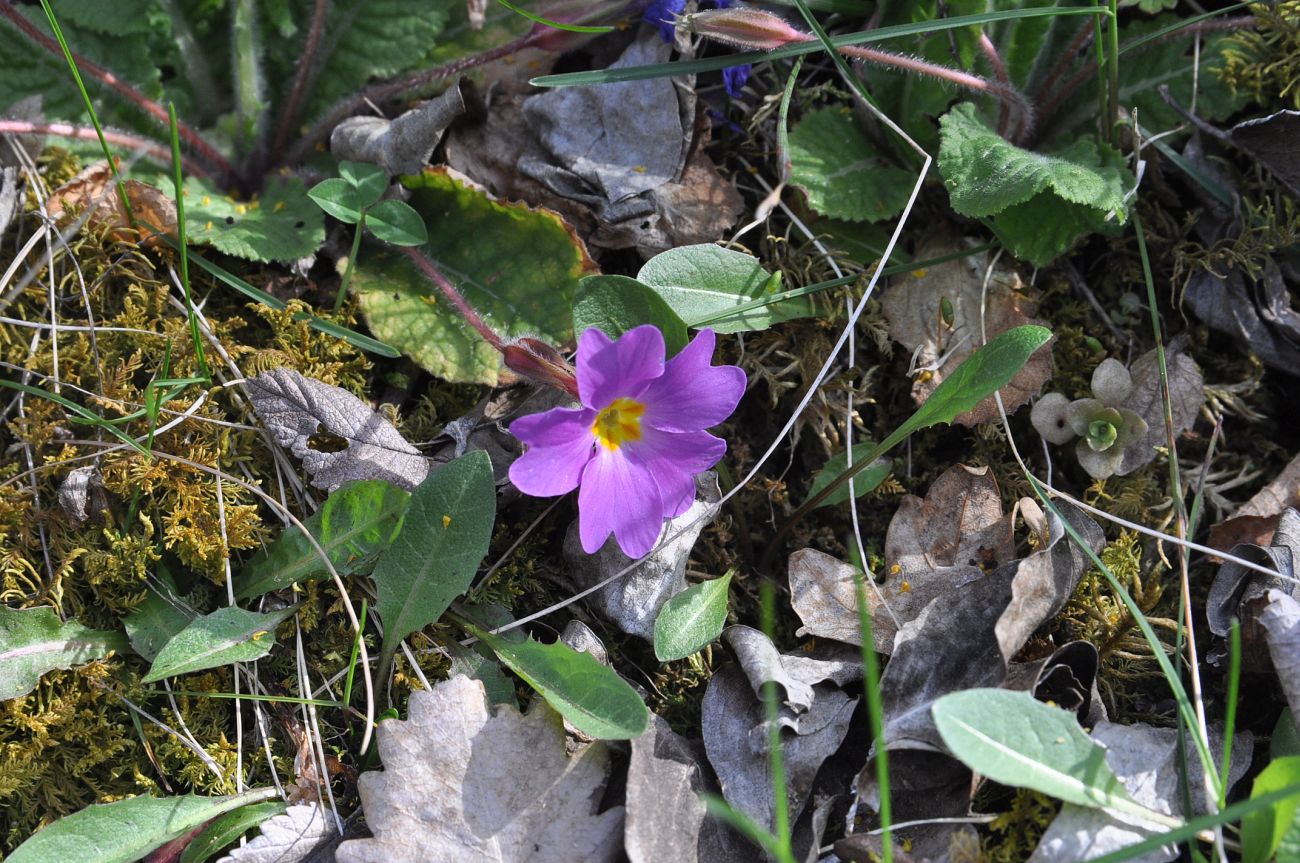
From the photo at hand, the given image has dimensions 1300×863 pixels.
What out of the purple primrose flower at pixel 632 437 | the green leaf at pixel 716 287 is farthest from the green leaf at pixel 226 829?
the green leaf at pixel 716 287

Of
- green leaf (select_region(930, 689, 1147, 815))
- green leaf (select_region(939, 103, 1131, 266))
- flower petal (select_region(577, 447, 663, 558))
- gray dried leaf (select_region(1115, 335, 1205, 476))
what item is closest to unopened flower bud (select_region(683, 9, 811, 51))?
green leaf (select_region(939, 103, 1131, 266))

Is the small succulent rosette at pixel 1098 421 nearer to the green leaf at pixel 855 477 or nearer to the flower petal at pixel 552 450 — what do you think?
the green leaf at pixel 855 477

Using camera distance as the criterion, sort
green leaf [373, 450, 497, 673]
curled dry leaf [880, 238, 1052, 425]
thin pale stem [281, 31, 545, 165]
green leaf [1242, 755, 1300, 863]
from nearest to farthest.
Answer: green leaf [1242, 755, 1300, 863], green leaf [373, 450, 497, 673], curled dry leaf [880, 238, 1052, 425], thin pale stem [281, 31, 545, 165]

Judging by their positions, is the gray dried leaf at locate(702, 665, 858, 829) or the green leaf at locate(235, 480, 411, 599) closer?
the gray dried leaf at locate(702, 665, 858, 829)

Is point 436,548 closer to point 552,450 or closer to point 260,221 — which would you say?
point 552,450

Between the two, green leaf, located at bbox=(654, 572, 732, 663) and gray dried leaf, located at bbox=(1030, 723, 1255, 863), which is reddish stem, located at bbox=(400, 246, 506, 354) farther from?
gray dried leaf, located at bbox=(1030, 723, 1255, 863)

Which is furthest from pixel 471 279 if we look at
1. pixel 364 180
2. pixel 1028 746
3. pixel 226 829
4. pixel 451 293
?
pixel 1028 746

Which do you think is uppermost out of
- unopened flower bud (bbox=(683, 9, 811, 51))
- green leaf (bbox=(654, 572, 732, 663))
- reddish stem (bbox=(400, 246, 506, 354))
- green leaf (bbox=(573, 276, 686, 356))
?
unopened flower bud (bbox=(683, 9, 811, 51))
